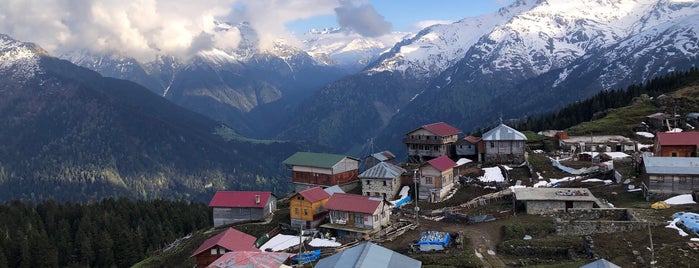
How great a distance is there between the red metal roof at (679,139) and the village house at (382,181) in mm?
35786

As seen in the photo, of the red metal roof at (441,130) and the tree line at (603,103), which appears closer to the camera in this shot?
the red metal roof at (441,130)

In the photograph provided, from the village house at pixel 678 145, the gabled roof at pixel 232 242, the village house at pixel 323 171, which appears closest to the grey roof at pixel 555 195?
the village house at pixel 678 145

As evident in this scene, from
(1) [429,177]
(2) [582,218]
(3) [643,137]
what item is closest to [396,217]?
(1) [429,177]

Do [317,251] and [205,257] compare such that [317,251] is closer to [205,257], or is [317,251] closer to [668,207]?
[205,257]

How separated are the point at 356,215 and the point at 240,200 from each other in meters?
24.2

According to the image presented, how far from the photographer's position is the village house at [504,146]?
282 ft

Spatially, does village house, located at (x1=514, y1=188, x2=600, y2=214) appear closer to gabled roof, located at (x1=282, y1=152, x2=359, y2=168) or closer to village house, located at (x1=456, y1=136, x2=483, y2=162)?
village house, located at (x1=456, y1=136, x2=483, y2=162)

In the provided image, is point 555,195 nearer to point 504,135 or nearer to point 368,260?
point 504,135

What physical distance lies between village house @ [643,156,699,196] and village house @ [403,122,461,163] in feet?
128

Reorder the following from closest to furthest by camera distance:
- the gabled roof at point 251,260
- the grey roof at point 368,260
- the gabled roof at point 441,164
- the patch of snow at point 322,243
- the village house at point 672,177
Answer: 1. the grey roof at point 368,260
2. the gabled roof at point 251,260
3. the patch of snow at point 322,243
4. the village house at point 672,177
5. the gabled roof at point 441,164

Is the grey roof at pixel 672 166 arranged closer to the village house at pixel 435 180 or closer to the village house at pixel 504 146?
the village house at pixel 435 180

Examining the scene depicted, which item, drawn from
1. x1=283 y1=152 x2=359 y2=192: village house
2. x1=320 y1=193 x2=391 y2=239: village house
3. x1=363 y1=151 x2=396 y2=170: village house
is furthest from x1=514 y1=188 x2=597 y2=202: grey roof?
x1=363 y1=151 x2=396 y2=170: village house

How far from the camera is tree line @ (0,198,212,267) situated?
82.2m

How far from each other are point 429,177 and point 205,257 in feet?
103
